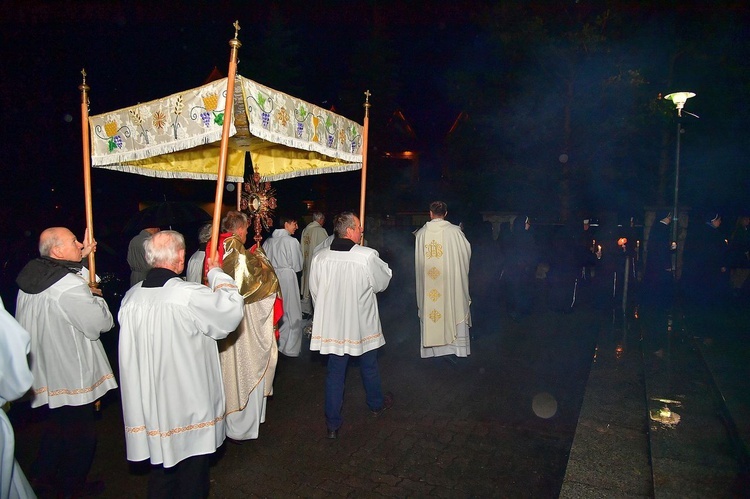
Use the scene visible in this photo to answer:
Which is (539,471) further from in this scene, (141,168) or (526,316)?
(526,316)

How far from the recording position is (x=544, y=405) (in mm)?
4945

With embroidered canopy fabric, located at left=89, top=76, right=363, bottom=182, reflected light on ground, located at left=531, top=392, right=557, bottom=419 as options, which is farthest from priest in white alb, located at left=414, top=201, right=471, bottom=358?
embroidered canopy fabric, located at left=89, top=76, right=363, bottom=182

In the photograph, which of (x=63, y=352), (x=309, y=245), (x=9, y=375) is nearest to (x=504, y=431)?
(x=63, y=352)

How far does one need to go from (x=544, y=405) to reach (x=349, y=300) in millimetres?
2322

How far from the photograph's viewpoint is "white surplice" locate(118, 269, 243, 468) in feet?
9.11

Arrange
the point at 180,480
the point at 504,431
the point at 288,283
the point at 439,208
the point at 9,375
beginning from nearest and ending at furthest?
the point at 9,375 → the point at 180,480 → the point at 504,431 → the point at 439,208 → the point at 288,283

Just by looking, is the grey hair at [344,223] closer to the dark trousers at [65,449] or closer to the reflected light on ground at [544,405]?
the dark trousers at [65,449]

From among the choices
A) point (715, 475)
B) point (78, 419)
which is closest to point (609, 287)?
point (715, 475)

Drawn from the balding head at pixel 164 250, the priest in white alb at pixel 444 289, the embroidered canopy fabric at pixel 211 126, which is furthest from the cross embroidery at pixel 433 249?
the balding head at pixel 164 250

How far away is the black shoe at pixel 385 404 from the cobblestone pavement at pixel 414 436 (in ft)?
0.18

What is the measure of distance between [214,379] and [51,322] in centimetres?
123

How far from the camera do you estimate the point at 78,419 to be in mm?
3400

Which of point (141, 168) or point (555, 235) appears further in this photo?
point (555, 235)

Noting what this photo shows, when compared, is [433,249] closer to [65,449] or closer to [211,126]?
[211,126]
